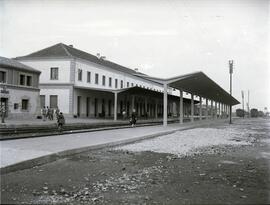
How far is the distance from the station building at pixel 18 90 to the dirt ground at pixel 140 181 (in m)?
25.6

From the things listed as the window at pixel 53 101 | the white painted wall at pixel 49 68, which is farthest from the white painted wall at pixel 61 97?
the white painted wall at pixel 49 68

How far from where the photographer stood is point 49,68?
45.5m

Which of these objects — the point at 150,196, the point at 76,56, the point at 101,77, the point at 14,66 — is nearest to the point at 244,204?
the point at 150,196

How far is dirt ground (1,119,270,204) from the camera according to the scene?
5.61m

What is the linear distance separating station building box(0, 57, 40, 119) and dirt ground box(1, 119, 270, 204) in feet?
83.9

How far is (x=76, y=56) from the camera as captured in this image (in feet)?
152

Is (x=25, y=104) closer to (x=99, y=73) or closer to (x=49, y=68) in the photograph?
(x=49, y=68)

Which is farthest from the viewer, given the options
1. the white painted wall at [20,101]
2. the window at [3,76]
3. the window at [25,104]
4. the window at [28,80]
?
the window at [28,80]

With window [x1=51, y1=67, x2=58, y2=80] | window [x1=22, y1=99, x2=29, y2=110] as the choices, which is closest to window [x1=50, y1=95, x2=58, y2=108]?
window [x1=51, y1=67, x2=58, y2=80]

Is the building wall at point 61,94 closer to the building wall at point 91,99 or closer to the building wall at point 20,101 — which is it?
the building wall at point 91,99

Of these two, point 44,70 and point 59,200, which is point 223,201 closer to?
point 59,200

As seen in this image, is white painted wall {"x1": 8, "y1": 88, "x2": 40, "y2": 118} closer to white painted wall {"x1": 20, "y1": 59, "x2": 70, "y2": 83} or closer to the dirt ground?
white painted wall {"x1": 20, "y1": 59, "x2": 70, "y2": 83}

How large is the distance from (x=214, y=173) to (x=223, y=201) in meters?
2.62

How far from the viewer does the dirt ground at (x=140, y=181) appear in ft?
18.4
